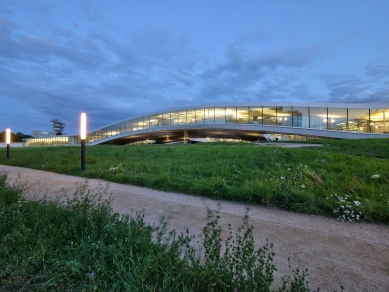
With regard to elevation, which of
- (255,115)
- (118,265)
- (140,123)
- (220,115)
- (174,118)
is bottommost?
(118,265)

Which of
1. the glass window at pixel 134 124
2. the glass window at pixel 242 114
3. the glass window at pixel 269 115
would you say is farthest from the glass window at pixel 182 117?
the glass window at pixel 269 115

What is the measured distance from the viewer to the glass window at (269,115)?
104 feet

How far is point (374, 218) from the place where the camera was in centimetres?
373

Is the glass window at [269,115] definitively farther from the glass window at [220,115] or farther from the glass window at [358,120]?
the glass window at [358,120]

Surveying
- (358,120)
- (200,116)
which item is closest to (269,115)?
(358,120)

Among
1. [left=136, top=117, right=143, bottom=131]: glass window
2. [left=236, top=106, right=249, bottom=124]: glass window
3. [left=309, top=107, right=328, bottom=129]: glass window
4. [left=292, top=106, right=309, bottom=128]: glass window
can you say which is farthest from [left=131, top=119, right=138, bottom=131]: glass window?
[left=309, top=107, right=328, bottom=129]: glass window

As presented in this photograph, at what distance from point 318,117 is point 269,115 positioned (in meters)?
6.58

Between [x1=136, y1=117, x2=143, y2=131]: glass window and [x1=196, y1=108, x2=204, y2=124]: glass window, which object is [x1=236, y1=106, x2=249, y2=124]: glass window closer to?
[x1=196, y1=108, x2=204, y2=124]: glass window

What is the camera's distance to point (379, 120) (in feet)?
85.3

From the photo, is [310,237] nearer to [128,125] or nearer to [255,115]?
[255,115]

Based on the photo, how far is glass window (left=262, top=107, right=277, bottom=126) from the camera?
31.8 meters

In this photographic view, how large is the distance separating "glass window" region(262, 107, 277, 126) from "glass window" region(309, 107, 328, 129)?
191 inches

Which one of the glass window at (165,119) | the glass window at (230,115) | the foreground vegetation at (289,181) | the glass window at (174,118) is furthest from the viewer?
the glass window at (165,119)

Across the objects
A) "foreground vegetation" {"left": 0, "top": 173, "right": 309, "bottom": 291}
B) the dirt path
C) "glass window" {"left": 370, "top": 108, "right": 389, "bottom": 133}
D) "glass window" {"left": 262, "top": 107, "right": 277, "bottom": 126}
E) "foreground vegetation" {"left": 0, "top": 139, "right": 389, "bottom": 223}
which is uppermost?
"glass window" {"left": 262, "top": 107, "right": 277, "bottom": 126}
